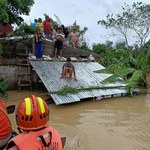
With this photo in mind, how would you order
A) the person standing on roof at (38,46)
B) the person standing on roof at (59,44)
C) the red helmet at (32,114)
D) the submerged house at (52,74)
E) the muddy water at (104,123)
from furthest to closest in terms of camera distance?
the person standing on roof at (59,44) → the person standing on roof at (38,46) → the submerged house at (52,74) → the muddy water at (104,123) → the red helmet at (32,114)

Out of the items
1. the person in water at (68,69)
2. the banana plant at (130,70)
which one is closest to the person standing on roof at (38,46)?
the person in water at (68,69)

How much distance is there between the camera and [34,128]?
10.3 feet

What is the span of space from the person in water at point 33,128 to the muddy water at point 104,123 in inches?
158

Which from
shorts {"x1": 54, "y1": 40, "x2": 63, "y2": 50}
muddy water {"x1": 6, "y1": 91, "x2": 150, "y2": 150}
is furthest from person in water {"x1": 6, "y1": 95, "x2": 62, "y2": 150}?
shorts {"x1": 54, "y1": 40, "x2": 63, "y2": 50}

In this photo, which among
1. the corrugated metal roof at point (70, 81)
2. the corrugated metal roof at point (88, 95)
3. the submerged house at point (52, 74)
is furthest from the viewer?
the submerged house at point (52, 74)

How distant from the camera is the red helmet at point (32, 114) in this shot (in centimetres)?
304

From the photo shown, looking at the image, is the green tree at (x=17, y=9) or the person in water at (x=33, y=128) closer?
the person in water at (x=33, y=128)

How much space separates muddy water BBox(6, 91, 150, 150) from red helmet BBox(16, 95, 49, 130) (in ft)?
13.4

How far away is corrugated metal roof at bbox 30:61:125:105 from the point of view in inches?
456

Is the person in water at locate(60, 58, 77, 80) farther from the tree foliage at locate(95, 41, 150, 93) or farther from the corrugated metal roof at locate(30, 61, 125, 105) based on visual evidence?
the tree foliage at locate(95, 41, 150, 93)

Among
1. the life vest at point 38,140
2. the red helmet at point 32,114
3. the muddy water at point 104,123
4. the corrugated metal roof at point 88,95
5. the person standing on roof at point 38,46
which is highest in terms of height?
the person standing on roof at point 38,46

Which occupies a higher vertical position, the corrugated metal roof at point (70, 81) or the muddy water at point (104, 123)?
the corrugated metal roof at point (70, 81)

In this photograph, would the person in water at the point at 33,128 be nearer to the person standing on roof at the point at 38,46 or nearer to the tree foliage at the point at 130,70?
the tree foliage at the point at 130,70

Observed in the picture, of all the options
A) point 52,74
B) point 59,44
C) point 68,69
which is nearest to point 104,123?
point 68,69
